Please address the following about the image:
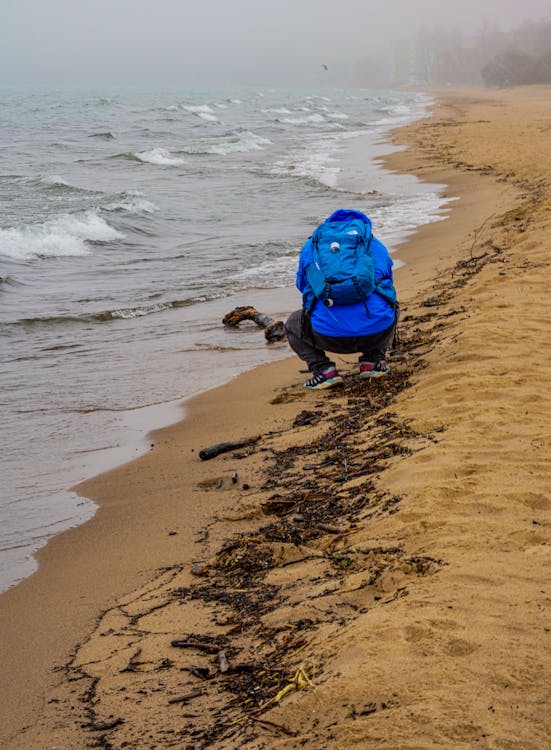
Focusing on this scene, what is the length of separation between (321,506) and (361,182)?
1681cm

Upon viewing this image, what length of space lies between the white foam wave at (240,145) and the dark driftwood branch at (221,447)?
25.8 m

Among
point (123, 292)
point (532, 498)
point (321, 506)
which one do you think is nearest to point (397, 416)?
point (321, 506)

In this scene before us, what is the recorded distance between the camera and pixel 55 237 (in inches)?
526

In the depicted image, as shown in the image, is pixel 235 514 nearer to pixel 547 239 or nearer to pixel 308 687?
pixel 308 687

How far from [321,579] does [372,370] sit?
2.73 meters

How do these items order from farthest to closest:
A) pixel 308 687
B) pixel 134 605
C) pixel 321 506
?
pixel 321 506
pixel 134 605
pixel 308 687

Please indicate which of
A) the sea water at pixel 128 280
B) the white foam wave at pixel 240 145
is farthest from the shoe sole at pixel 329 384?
the white foam wave at pixel 240 145

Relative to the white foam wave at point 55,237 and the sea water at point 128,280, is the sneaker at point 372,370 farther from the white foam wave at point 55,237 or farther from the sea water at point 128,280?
the white foam wave at point 55,237

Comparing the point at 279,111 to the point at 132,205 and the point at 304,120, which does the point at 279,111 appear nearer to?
the point at 304,120

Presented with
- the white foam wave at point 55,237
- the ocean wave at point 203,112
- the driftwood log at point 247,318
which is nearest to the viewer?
the driftwood log at point 247,318

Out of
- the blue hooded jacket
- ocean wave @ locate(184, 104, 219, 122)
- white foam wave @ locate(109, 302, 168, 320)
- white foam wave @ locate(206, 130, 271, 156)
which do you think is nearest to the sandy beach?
the blue hooded jacket

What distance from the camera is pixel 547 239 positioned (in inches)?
320

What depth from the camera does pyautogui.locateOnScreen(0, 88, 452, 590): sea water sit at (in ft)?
17.5

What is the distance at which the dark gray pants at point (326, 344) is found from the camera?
5480 millimetres
